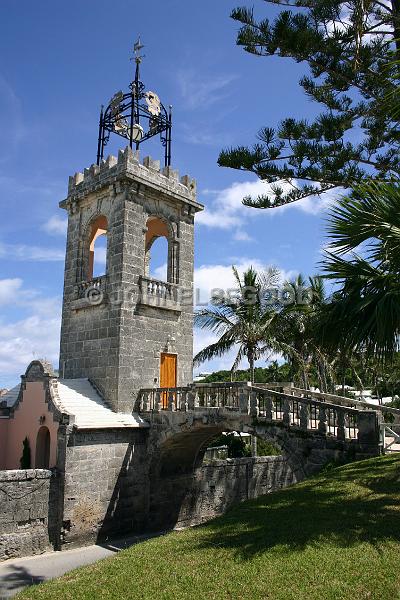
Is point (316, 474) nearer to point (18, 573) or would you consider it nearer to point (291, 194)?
point (291, 194)

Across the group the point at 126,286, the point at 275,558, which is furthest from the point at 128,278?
the point at 275,558

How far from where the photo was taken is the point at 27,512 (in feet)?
46.8

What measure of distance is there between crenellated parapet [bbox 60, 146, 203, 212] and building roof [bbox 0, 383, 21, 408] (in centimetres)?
786

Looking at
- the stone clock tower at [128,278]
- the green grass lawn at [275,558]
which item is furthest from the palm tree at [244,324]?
the green grass lawn at [275,558]

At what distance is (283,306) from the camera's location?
70.2 feet

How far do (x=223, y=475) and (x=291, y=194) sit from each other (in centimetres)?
1287

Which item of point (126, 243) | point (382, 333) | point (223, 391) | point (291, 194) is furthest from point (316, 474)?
point (126, 243)

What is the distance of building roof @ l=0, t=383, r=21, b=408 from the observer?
19359 mm

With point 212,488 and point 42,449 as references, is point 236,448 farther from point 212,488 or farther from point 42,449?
point 42,449

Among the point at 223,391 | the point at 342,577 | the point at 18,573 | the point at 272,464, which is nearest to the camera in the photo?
the point at 342,577

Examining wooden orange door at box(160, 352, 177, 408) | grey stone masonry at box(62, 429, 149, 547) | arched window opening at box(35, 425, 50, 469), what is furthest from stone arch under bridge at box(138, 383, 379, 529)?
arched window opening at box(35, 425, 50, 469)

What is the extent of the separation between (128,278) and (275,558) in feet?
40.2

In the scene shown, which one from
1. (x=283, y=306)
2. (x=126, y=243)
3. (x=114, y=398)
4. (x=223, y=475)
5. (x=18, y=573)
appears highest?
(x=126, y=243)

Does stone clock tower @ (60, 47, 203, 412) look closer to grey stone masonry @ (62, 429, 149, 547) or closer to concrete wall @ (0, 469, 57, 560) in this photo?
grey stone masonry @ (62, 429, 149, 547)
